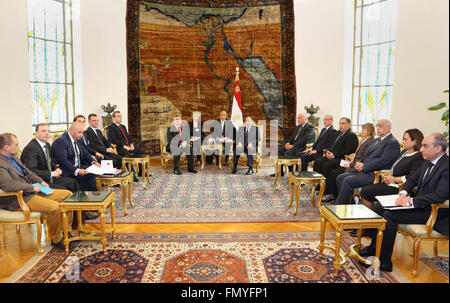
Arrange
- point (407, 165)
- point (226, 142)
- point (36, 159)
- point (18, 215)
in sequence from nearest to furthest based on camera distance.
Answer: point (18, 215) → point (407, 165) → point (36, 159) → point (226, 142)

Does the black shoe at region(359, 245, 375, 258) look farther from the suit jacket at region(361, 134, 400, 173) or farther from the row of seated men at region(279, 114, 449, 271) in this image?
the suit jacket at region(361, 134, 400, 173)

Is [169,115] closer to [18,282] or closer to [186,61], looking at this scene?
[186,61]

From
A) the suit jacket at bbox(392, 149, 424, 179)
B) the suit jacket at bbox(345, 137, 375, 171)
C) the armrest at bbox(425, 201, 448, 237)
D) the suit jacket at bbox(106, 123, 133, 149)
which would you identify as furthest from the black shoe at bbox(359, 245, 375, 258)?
the suit jacket at bbox(106, 123, 133, 149)

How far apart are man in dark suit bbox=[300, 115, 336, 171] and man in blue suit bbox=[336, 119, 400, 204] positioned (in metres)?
1.85

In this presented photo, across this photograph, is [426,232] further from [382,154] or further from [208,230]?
[208,230]

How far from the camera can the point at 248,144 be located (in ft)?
28.9

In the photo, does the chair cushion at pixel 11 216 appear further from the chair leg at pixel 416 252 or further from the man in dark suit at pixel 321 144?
the man in dark suit at pixel 321 144

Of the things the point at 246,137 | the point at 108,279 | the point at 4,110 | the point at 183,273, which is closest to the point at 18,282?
the point at 108,279

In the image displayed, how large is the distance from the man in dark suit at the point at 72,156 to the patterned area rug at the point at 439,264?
4717mm

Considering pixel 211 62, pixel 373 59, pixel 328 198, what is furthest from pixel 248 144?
pixel 373 59

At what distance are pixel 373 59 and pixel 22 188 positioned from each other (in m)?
8.09

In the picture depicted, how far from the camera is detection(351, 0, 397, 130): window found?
830cm

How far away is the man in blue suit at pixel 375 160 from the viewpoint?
5184 mm

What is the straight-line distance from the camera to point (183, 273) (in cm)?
377
